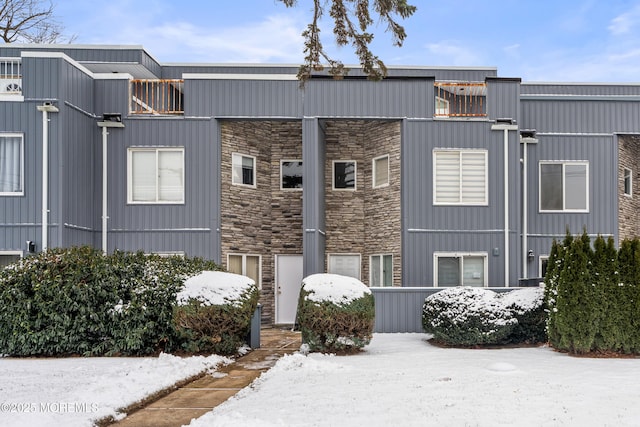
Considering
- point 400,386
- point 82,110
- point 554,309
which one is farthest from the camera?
point 82,110

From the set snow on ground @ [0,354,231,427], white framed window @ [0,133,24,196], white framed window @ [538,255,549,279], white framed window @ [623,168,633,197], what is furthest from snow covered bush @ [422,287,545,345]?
white framed window @ [0,133,24,196]

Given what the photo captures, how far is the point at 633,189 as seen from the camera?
60.5 ft

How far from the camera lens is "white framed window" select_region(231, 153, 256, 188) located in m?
16.3

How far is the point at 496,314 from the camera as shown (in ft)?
39.1

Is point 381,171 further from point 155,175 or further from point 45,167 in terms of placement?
point 45,167

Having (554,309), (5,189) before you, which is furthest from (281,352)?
(5,189)

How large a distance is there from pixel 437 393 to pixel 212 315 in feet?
14.5

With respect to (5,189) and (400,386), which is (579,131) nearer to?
(400,386)

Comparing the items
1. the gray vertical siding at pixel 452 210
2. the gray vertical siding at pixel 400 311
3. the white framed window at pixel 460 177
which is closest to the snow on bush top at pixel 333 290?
the gray vertical siding at pixel 400 311

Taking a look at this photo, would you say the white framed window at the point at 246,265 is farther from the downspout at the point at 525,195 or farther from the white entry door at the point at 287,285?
the downspout at the point at 525,195

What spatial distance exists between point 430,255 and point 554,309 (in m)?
4.67

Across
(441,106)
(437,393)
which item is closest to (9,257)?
(437,393)

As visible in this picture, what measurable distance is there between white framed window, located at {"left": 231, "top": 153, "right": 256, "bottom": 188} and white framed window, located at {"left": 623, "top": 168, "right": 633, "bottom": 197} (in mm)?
10834

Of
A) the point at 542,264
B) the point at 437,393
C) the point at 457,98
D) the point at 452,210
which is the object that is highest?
the point at 457,98
